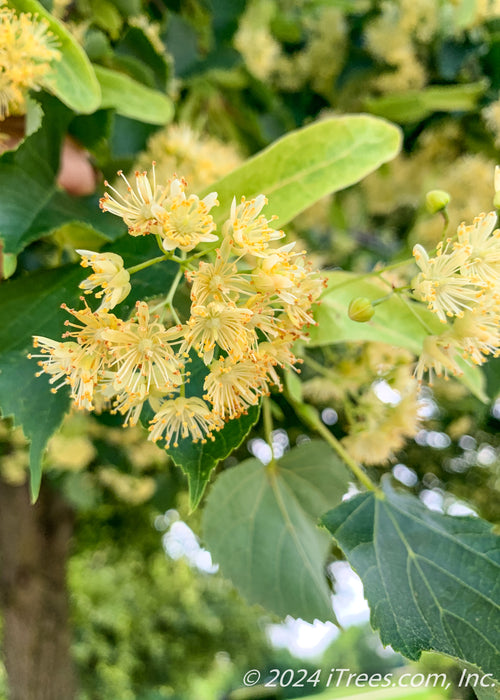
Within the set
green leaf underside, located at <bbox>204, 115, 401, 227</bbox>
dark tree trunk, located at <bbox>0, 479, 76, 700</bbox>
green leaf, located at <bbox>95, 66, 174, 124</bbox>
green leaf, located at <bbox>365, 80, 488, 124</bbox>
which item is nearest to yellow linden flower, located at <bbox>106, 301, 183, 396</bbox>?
green leaf underside, located at <bbox>204, 115, 401, 227</bbox>

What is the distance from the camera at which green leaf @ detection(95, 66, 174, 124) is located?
629 millimetres

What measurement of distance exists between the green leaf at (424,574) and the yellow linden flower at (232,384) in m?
0.13

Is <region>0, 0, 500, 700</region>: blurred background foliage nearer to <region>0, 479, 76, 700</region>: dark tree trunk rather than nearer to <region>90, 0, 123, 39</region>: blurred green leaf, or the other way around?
<region>90, 0, 123, 39</region>: blurred green leaf

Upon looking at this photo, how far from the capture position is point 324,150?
1.67 ft

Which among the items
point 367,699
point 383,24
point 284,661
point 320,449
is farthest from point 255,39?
point 284,661

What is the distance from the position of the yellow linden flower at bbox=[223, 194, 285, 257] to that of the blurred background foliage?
0.73 feet

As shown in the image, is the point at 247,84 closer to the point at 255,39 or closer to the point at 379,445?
the point at 255,39

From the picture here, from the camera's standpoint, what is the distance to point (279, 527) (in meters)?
0.63

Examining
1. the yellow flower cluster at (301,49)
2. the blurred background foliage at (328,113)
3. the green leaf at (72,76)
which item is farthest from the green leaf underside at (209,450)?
the yellow flower cluster at (301,49)

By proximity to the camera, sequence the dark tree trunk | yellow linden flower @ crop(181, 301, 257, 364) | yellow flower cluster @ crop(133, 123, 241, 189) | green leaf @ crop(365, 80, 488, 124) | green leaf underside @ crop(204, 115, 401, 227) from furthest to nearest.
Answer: the dark tree trunk
green leaf @ crop(365, 80, 488, 124)
yellow flower cluster @ crop(133, 123, 241, 189)
green leaf underside @ crop(204, 115, 401, 227)
yellow linden flower @ crop(181, 301, 257, 364)

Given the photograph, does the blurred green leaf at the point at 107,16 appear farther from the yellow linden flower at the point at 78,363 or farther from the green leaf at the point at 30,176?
the yellow linden flower at the point at 78,363

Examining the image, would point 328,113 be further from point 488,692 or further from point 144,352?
point 488,692

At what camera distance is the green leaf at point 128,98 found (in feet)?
2.06

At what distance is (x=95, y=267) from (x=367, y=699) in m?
0.57
